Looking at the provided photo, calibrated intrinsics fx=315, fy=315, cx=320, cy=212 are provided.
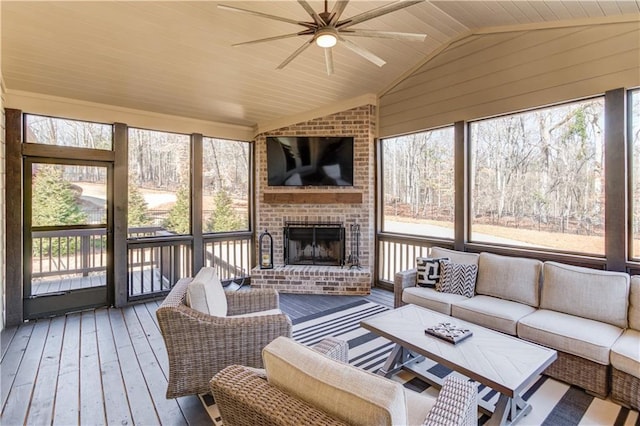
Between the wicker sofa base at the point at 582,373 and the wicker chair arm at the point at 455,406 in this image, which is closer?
the wicker chair arm at the point at 455,406

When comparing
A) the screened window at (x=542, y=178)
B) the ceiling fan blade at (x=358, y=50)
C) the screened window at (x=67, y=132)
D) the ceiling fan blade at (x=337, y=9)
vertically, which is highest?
the ceiling fan blade at (x=337, y=9)

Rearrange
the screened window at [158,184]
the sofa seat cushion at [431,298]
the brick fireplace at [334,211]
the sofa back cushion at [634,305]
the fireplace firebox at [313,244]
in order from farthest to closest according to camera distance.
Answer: the fireplace firebox at [313,244] < the brick fireplace at [334,211] < the screened window at [158,184] < the sofa seat cushion at [431,298] < the sofa back cushion at [634,305]

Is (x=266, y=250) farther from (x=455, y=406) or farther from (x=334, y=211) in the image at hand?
(x=455, y=406)

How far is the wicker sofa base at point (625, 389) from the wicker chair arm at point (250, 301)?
8.88ft

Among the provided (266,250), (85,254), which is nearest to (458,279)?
(266,250)

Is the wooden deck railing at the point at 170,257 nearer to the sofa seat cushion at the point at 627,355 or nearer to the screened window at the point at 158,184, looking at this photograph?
the screened window at the point at 158,184

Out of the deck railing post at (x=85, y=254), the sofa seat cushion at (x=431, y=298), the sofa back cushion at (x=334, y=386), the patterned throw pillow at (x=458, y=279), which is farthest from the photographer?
the deck railing post at (x=85, y=254)

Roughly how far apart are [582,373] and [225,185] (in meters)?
5.14

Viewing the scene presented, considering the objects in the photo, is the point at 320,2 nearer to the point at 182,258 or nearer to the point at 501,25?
the point at 501,25

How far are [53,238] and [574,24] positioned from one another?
6560 millimetres

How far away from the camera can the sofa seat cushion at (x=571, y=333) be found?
2383 millimetres

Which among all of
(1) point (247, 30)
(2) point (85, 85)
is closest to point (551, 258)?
(1) point (247, 30)

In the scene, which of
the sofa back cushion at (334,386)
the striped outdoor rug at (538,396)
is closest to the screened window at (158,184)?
the striped outdoor rug at (538,396)

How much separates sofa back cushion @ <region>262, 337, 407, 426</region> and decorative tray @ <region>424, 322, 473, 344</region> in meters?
1.48
